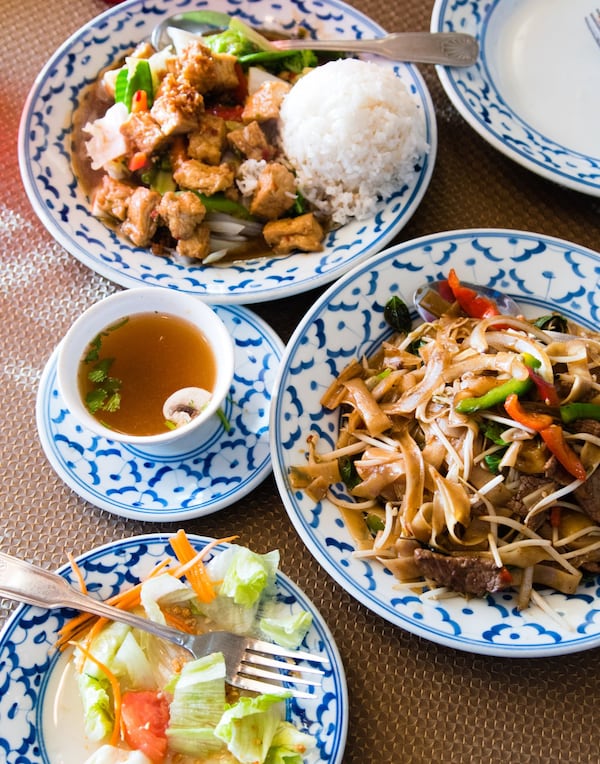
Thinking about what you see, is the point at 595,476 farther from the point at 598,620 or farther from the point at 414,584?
the point at 414,584

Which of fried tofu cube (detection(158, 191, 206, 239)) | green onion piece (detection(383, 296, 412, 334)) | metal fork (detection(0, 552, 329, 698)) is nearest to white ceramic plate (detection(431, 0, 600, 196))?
green onion piece (detection(383, 296, 412, 334))

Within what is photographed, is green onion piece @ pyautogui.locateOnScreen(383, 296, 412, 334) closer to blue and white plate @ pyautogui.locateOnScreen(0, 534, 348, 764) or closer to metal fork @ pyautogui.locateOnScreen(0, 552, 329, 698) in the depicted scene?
blue and white plate @ pyautogui.locateOnScreen(0, 534, 348, 764)

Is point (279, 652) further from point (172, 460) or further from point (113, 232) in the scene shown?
point (113, 232)

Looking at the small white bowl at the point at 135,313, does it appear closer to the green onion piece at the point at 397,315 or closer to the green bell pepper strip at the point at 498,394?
the green onion piece at the point at 397,315

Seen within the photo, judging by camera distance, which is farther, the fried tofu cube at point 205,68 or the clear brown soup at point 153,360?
the fried tofu cube at point 205,68

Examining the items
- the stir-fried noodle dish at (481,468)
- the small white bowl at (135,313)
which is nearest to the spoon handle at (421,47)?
the stir-fried noodle dish at (481,468)

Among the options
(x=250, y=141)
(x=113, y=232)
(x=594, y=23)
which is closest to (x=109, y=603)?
(x=113, y=232)
